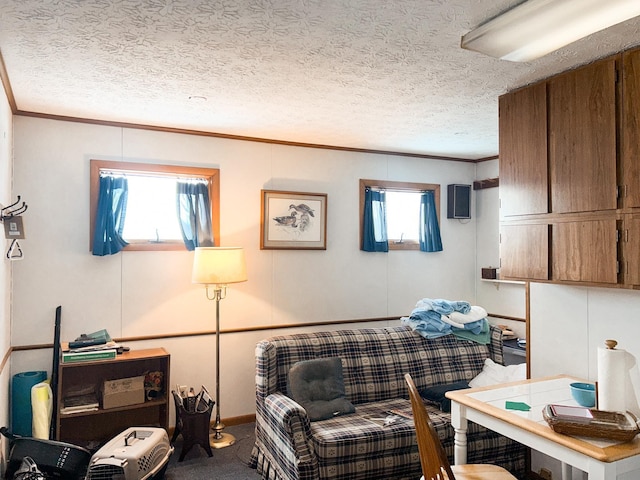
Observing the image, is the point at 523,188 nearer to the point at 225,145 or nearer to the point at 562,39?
the point at 562,39

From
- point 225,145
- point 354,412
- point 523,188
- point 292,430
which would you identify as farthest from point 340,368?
point 225,145

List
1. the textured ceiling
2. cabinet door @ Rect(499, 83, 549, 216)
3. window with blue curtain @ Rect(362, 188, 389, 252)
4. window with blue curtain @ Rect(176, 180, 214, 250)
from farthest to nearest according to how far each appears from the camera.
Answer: window with blue curtain @ Rect(362, 188, 389, 252)
window with blue curtain @ Rect(176, 180, 214, 250)
cabinet door @ Rect(499, 83, 549, 216)
the textured ceiling

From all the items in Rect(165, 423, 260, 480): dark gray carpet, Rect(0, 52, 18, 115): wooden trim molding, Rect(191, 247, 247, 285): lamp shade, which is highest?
Rect(0, 52, 18, 115): wooden trim molding

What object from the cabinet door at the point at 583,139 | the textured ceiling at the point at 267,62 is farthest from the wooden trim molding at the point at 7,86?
the cabinet door at the point at 583,139

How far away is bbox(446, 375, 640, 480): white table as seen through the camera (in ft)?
5.93

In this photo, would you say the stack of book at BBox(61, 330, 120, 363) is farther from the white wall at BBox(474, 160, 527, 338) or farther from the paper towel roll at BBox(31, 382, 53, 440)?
the white wall at BBox(474, 160, 527, 338)

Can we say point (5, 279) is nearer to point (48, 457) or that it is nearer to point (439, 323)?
point (48, 457)

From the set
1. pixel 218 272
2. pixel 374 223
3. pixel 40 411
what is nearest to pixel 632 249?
pixel 218 272

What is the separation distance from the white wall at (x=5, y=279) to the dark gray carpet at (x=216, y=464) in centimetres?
107

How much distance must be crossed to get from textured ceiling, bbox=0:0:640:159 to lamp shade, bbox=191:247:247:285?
1040mm

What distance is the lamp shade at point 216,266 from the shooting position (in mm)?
3748

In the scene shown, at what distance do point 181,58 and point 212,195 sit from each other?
5.93 ft

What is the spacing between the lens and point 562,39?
6.98ft

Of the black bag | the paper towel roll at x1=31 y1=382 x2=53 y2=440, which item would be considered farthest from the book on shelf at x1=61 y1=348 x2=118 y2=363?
the black bag
